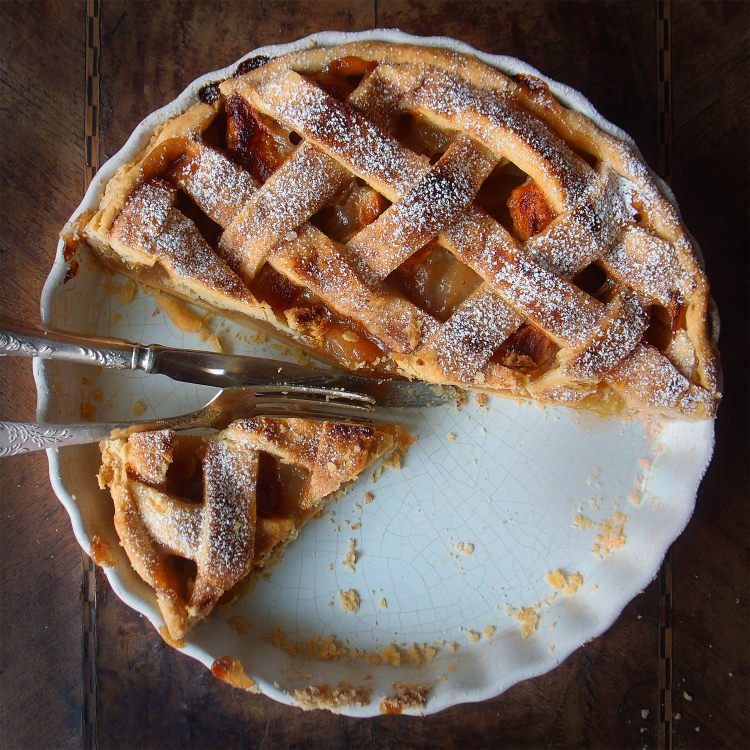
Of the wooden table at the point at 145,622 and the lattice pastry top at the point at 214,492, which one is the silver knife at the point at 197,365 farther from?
the wooden table at the point at 145,622

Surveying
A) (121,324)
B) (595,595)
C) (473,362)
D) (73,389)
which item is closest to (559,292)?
(473,362)

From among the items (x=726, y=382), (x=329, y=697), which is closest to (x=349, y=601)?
(x=329, y=697)

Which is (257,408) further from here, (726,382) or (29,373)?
(726,382)

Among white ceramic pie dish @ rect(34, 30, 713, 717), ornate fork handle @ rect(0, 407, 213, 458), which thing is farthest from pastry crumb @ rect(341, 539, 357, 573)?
ornate fork handle @ rect(0, 407, 213, 458)

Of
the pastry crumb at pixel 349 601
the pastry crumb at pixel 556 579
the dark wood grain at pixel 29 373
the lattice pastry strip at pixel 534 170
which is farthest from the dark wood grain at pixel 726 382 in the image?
the dark wood grain at pixel 29 373

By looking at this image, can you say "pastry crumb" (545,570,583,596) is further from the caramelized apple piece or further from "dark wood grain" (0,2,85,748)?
"dark wood grain" (0,2,85,748)

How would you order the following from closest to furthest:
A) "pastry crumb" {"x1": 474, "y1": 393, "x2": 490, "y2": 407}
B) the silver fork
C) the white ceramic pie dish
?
1. the silver fork
2. the white ceramic pie dish
3. "pastry crumb" {"x1": 474, "y1": 393, "x2": 490, "y2": 407}
